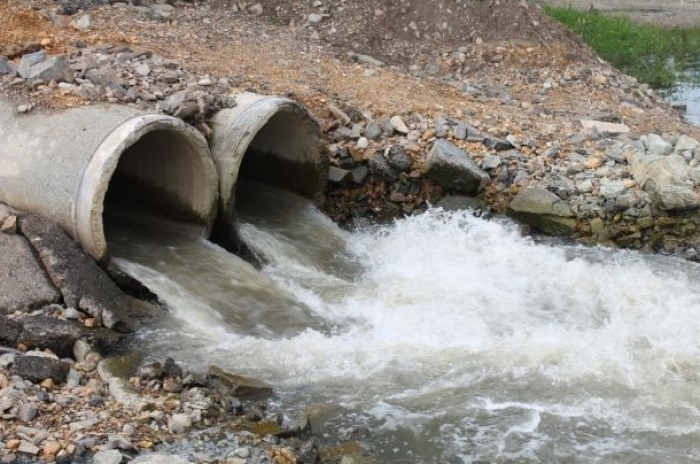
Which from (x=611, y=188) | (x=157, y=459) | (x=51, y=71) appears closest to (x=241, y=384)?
(x=157, y=459)

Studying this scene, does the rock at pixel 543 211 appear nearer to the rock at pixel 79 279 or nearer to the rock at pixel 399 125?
the rock at pixel 399 125

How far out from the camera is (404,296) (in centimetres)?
735

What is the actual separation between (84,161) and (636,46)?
13.8 m

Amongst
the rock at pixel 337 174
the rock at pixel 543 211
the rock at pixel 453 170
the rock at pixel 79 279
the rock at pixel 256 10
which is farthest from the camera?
the rock at pixel 256 10

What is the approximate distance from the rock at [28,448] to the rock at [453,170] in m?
5.49

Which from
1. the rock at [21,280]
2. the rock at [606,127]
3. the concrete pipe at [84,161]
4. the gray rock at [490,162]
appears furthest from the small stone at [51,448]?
the rock at [606,127]

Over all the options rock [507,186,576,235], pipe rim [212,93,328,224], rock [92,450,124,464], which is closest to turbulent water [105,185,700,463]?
rock [507,186,576,235]

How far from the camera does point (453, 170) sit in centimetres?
890

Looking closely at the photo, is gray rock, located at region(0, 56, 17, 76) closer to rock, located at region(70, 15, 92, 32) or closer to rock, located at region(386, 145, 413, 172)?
rock, located at region(70, 15, 92, 32)

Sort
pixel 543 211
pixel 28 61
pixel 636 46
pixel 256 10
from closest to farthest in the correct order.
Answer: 1. pixel 28 61
2. pixel 543 211
3. pixel 256 10
4. pixel 636 46

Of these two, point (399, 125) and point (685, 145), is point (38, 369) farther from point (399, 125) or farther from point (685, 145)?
point (685, 145)

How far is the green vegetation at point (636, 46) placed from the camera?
52.9ft

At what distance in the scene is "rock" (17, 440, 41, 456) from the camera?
4.35m

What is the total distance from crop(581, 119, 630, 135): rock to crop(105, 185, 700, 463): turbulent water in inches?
83.4
